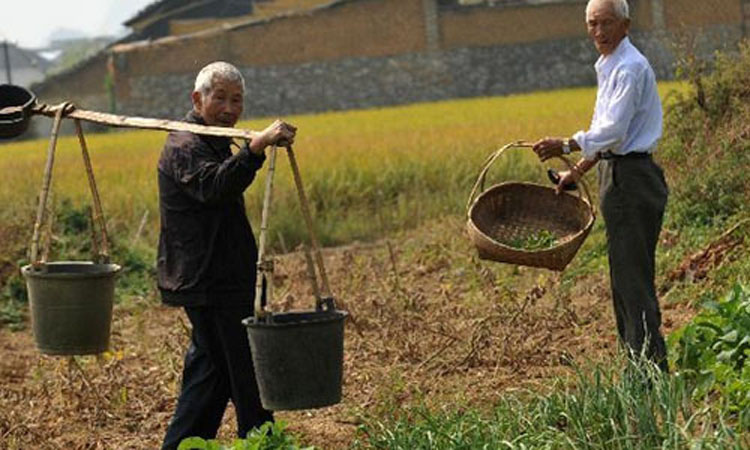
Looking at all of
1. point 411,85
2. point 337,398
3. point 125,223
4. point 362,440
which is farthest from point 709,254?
point 411,85

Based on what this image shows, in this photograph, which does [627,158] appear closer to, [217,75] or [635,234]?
[635,234]

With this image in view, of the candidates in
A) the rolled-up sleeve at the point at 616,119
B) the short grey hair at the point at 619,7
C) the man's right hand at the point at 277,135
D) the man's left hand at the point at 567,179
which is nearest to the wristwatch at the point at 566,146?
the rolled-up sleeve at the point at 616,119

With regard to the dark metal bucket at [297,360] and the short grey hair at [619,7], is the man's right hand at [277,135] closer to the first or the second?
the dark metal bucket at [297,360]

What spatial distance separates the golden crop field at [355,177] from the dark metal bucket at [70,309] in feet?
22.5

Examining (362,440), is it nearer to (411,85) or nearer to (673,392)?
(673,392)

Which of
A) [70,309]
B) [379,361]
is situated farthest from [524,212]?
[70,309]

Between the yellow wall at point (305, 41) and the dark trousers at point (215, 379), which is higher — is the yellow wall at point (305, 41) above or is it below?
below

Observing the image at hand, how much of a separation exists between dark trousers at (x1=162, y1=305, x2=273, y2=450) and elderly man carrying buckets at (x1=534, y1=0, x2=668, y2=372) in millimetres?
1455

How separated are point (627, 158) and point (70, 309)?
227 centimetres

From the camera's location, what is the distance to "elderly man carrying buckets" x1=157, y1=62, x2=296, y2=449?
618 cm

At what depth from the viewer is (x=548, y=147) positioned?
6.70 m

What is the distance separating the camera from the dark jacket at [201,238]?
20.4 ft

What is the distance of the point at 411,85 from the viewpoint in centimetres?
4053

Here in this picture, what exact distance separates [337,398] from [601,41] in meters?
1.85
